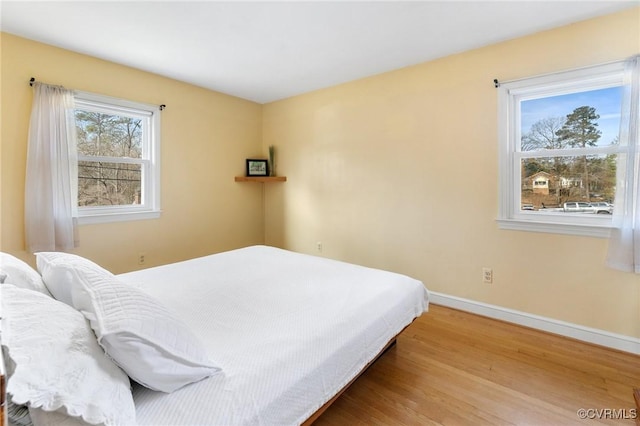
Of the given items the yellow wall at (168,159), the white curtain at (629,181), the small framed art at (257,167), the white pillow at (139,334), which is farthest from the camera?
the small framed art at (257,167)

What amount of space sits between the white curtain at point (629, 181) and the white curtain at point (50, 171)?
4434 millimetres

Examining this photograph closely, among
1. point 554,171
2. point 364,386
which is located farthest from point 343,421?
point 554,171

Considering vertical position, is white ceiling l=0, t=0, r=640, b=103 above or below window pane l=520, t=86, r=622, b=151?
above

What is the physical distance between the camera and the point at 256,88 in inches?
150

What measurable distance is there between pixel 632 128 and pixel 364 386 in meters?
2.47

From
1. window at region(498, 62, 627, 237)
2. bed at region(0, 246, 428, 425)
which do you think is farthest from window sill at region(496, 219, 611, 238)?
bed at region(0, 246, 428, 425)

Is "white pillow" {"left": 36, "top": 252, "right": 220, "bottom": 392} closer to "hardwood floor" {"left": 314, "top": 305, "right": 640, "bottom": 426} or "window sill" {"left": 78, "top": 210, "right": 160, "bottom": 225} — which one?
"hardwood floor" {"left": 314, "top": 305, "right": 640, "bottom": 426}

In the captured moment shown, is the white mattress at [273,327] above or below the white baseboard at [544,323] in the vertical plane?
above

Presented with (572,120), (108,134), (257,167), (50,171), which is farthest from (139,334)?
(257,167)

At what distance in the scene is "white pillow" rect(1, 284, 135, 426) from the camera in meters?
0.69

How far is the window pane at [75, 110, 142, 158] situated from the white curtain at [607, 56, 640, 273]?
434 centimetres

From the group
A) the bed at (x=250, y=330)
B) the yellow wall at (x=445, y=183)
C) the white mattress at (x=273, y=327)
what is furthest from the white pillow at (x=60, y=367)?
the yellow wall at (x=445, y=183)

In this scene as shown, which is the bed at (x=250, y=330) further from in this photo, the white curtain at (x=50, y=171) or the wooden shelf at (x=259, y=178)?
the wooden shelf at (x=259, y=178)

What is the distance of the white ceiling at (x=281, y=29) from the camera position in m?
2.08
